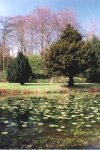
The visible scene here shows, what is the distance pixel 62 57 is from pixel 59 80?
7492 mm

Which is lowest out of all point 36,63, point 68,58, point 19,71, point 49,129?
Answer: point 49,129

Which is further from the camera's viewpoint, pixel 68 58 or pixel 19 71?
pixel 19 71

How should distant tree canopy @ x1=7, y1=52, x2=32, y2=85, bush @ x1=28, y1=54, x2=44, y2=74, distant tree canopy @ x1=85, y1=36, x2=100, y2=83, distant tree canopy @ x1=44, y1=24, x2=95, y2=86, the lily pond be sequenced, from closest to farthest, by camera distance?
the lily pond → distant tree canopy @ x1=44, y1=24, x2=95, y2=86 → distant tree canopy @ x1=7, y1=52, x2=32, y2=85 → distant tree canopy @ x1=85, y1=36, x2=100, y2=83 → bush @ x1=28, y1=54, x2=44, y2=74

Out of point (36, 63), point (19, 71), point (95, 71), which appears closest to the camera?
point (19, 71)

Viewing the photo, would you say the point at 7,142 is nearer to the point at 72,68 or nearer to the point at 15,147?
the point at 15,147

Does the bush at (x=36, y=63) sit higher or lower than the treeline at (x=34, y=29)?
lower

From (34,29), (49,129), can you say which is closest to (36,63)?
(34,29)

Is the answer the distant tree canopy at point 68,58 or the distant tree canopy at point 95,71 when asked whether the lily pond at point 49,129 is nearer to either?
the distant tree canopy at point 68,58

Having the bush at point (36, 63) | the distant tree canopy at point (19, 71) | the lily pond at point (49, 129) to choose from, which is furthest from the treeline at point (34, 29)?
the lily pond at point (49, 129)

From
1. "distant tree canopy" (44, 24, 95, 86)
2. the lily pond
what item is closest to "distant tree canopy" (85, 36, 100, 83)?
"distant tree canopy" (44, 24, 95, 86)

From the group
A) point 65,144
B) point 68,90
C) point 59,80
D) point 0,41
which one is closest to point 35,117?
point 65,144

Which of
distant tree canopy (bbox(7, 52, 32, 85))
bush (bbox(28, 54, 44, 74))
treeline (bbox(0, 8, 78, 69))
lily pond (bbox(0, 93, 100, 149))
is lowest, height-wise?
lily pond (bbox(0, 93, 100, 149))

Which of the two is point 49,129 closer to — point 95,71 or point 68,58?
point 68,58

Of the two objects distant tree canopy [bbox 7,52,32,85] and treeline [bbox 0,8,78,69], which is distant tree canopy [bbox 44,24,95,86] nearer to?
distant tree canopy [bbox 7,52,32,85]
